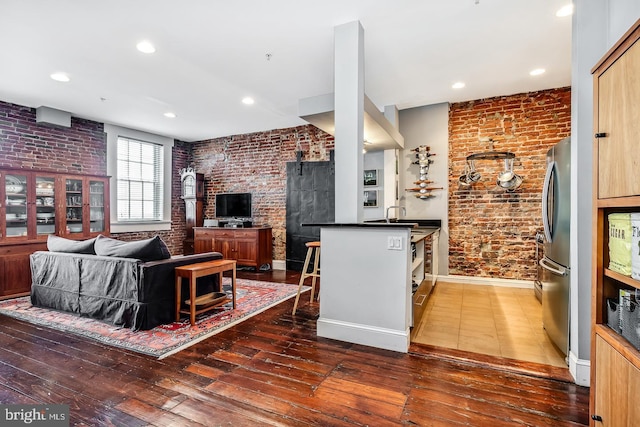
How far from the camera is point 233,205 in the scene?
685 cm

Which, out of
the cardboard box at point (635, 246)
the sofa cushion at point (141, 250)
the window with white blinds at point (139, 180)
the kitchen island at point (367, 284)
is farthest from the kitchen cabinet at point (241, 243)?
the cardboard box at point (635, 246)

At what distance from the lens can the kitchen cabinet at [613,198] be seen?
117 centimetres

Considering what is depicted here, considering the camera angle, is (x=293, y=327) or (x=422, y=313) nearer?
(x=293, y=327)

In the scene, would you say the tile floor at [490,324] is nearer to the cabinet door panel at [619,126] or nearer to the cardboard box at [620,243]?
the cardboard box at [620,243]

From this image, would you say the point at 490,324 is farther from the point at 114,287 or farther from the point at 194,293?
the point at 114,287

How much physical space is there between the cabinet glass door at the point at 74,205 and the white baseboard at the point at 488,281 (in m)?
5.99

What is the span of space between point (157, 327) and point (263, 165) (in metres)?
4.27

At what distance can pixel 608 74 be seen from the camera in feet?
4.39

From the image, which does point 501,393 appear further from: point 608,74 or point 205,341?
point 205,341

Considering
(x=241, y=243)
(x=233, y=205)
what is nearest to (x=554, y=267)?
(x=241, y=243)

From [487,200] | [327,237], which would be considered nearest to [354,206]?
[327,237]

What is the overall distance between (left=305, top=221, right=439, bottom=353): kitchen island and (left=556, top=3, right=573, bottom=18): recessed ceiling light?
2.20m

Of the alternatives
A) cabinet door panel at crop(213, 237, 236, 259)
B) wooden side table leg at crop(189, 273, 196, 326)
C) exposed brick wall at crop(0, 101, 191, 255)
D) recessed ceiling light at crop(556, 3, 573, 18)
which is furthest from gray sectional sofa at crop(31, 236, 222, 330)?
recessed ceiling light at crop(556, 3, 573, 18)

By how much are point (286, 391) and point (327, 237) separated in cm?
131
